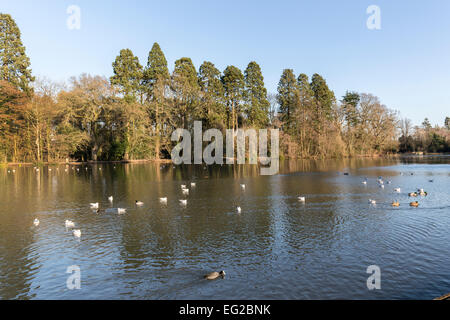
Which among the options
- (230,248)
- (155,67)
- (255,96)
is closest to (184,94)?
(155,67)

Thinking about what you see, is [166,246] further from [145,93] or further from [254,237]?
[145,93]

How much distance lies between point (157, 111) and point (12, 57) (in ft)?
94.2

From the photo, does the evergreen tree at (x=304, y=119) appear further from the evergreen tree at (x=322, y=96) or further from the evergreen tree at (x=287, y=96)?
the evergreen tree at (x=322, y=96)

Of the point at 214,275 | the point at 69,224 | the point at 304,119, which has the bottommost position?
the point at 214,275

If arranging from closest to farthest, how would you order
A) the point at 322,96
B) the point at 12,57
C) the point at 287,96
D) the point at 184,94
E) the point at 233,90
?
1. the point at 12,57
2. the point at 184,94
3. the point at 233,90
4. the point at 287,96
5. the point at 322,96

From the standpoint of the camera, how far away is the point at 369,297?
7.50 meters

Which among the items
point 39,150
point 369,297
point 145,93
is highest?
point 145,93

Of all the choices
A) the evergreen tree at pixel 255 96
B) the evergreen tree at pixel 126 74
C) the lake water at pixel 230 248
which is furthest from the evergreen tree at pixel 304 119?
the lake water at pixel 230 248

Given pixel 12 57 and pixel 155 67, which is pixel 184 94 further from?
pixel 12 57

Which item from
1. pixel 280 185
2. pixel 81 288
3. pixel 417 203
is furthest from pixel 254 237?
pixel 280 185

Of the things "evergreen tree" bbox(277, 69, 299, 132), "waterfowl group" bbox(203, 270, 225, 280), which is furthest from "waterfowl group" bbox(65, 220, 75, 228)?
"evergreen tree" bbox(277, 69, 299, 132)

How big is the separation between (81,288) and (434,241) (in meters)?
12.5

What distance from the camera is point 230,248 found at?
11.1 m

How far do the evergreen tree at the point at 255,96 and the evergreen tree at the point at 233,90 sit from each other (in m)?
2.19
